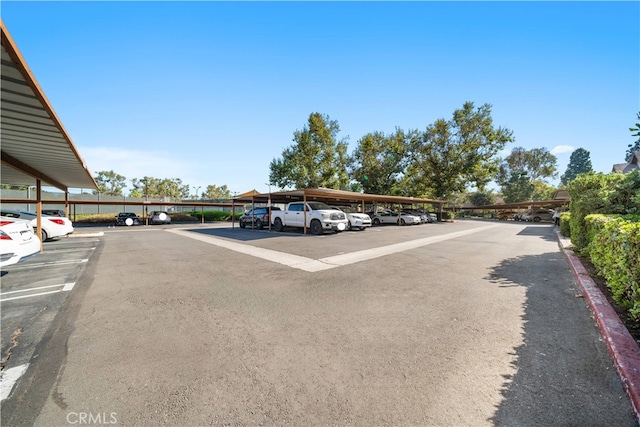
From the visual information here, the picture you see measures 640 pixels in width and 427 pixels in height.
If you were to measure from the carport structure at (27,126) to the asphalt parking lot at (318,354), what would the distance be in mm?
3135

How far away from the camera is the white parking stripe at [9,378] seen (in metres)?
2.27

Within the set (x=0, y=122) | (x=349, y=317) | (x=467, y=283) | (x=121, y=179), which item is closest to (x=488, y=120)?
(x=467, y=283)

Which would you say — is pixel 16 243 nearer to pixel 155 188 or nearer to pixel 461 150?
pixel 461 150

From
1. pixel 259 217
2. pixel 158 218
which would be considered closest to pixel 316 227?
pixel 259 217

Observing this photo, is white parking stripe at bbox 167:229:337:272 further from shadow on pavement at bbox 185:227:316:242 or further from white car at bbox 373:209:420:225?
white car at bbox 373:209:420:225

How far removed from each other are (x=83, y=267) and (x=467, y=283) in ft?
30.3

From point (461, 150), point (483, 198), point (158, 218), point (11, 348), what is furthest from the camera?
point (483, 198)

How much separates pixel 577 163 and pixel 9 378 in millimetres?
134608

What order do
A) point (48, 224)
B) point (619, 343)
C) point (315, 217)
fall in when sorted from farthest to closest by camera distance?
point (315, 217)
point (48, 224)
point (619, 343)

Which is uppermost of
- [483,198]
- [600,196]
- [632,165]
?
[632,165]

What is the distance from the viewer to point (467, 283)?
17.3 feet

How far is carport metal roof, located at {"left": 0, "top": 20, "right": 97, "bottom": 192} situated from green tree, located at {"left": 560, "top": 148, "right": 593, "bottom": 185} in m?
124

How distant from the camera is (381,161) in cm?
3612

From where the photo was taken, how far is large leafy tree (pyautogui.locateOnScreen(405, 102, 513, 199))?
31.9 m
